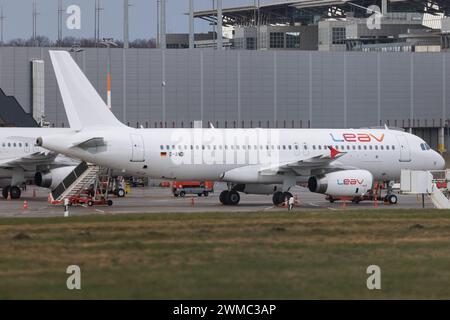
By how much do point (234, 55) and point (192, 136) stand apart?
199ft

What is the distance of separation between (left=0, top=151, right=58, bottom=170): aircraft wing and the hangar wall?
42683 millimetres

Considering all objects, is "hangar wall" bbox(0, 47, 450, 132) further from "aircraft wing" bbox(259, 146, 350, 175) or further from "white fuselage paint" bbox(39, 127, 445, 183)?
"aircraft wing" bbox(259, 146, 350, 175)

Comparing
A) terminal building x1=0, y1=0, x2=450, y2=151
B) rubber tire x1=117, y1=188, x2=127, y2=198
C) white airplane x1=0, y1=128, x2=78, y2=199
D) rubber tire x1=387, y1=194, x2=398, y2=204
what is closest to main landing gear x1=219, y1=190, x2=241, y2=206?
rubber tire x1=387, y1=194, x2=398, y2=204

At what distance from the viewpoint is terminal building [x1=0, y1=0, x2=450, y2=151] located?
Answer: 348 ft

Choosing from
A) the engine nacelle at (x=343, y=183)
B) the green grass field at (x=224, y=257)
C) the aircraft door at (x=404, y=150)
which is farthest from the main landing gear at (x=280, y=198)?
the green grass field at (x=224, y=257)

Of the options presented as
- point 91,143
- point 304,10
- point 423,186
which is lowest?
point 423,186

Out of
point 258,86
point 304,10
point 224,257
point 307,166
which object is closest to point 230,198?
point 307,166

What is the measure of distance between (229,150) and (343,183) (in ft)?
19.6

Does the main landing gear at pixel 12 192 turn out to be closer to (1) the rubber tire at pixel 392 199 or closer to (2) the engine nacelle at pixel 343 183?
(2) the engine nacelle at pixel 343 183

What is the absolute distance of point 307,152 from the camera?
56.8 metres

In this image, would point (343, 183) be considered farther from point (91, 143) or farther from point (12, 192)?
point (12, 192)

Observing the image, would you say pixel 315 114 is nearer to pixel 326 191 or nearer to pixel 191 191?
pixel 191 191

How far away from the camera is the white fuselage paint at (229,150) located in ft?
173

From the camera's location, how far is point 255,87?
115m
